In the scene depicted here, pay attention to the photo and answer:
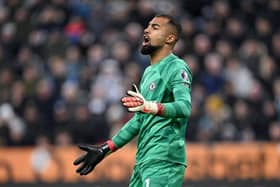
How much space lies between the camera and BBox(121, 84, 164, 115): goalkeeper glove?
6.88 metres

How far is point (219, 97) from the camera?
1493 centimetres

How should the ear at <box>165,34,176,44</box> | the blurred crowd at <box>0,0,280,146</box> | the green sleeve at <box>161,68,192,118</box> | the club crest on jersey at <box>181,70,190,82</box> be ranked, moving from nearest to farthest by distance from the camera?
the green sleeve at <box>161,68,192,118</box> < the club crest on jersey at <box>181,70,190,82</box> < the ear at <box>165,34,176,44</box> < the blurred crowd at <box>0,0,280,146</box>

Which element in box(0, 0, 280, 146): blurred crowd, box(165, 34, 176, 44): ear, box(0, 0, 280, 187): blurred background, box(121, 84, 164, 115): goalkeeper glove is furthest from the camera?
box(0, 0, 280, 146): blurred crowd

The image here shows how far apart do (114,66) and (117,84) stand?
429mm

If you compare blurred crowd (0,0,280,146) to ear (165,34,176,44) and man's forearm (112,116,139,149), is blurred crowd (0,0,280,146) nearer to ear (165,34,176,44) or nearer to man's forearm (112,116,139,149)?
man's forearm (112,116,139,149)

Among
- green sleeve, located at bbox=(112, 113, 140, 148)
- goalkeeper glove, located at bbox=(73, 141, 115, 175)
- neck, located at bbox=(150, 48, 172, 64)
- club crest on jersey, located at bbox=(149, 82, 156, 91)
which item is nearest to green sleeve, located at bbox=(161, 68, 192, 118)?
club crest on jersey, located at bbox=(149, 82, 156, 91)

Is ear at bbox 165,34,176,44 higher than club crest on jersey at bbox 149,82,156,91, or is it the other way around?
ear at bbox 165,34,176,44

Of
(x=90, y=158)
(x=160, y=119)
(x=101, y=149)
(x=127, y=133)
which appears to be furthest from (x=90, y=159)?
(x=160, y=119)

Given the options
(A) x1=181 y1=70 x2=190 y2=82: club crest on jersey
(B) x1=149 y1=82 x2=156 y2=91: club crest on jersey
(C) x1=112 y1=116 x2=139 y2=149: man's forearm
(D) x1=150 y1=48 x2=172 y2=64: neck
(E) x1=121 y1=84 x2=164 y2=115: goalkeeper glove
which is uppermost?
(D) x1=150 y1=48 x2=172 y2=64: neck

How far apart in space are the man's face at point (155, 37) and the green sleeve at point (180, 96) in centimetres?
37

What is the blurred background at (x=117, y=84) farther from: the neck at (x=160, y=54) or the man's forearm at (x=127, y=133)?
the neck at (x=160, y=54)

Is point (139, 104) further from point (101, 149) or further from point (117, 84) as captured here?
point (117, 84)

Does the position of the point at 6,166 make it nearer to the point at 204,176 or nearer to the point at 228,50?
the point at 204,176

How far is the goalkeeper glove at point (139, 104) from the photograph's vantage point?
6879 mm
